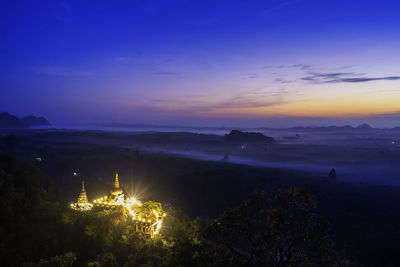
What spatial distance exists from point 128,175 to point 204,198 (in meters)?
34.4

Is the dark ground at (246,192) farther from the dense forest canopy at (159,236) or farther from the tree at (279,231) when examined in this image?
the tree at (279,231)

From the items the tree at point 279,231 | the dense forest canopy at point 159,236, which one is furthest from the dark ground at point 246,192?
the tree at point 279,231

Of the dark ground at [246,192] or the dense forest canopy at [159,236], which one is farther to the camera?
the dark ground at [246,192]

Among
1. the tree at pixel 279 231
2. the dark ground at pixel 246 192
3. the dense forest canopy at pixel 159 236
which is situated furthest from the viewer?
the dark ground at pixel 246 192

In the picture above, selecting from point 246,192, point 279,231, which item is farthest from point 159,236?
point 246,192

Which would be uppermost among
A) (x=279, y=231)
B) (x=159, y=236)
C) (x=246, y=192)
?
(x=279, y=231)

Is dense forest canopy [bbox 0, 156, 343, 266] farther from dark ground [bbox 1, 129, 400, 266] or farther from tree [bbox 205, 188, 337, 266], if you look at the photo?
dark ground [bbox 1, 129, 400, 266]

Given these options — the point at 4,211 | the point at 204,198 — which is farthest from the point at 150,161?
the point at 4,211

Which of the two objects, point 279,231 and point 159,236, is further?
point 159,236

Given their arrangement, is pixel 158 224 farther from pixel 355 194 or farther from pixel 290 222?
pixel 355 194

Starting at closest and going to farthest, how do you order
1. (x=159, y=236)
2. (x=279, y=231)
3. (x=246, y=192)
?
(x=279, y=231), (x=159, y=236), (x=246, y=192)

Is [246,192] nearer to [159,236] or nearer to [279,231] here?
[159,236]

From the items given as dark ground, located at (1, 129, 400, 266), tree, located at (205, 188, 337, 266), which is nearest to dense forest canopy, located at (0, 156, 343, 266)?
tree, located at (205, 188, 337, 266)

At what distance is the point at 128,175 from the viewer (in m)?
87.0
